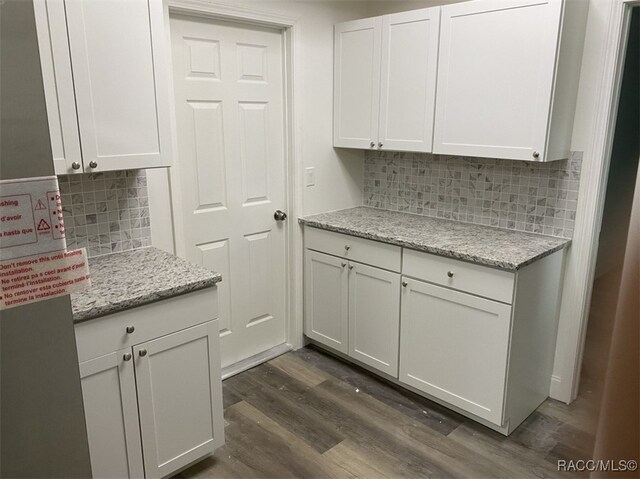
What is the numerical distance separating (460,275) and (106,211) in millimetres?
1679

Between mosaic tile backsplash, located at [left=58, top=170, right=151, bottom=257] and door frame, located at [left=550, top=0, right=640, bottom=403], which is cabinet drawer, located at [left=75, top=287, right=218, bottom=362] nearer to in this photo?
mosaic tile backsplash, located at [left=58, top=170, right=151, bottom=257]

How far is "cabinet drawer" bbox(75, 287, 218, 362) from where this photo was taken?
1646 millimetres

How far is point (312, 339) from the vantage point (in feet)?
10.5

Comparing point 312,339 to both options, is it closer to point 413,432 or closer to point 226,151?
point 413,432

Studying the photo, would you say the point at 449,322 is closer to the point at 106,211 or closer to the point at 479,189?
the point at 479,189

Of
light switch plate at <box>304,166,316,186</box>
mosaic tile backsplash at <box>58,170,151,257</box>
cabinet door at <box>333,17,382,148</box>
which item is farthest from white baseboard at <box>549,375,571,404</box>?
mosaic tile backsplash at <box>58,170,151,257</box>

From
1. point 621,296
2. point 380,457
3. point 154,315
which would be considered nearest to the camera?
point 621,296

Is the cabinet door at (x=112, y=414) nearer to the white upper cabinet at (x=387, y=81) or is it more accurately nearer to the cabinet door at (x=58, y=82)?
the cabinet door at (x=58, y=82)

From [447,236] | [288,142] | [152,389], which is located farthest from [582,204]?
[152,389]

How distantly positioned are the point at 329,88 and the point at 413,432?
2058mm

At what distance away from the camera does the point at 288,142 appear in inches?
116

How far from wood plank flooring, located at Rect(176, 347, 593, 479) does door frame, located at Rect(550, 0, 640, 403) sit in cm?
26

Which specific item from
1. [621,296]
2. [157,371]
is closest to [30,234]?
[621,296]

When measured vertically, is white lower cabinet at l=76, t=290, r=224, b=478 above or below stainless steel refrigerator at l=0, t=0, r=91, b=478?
below
